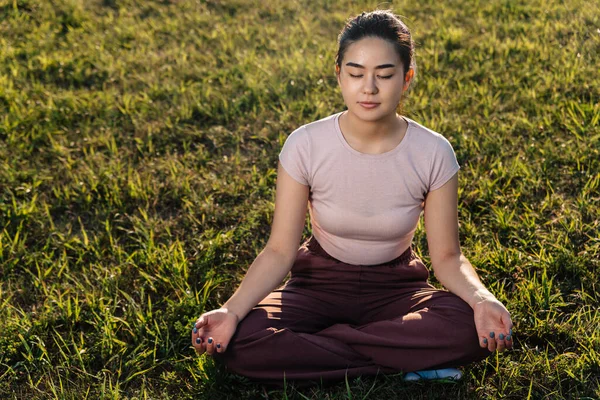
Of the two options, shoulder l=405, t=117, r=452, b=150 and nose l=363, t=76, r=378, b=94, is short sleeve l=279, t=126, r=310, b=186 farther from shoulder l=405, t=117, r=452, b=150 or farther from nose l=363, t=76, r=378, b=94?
shoulder l=405, t=117, r=452, b=150

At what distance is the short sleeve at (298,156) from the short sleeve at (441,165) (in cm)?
50

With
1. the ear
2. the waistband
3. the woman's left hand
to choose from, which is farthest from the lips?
the woman's left hand

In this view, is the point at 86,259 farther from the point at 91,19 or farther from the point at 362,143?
the point at 91,19

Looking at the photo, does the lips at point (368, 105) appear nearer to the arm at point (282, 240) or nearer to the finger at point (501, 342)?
the arm at point (282, 240)

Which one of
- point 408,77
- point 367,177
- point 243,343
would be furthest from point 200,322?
point 408,77

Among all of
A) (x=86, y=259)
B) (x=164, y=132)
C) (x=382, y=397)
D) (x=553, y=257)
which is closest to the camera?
(x=382, y=397)

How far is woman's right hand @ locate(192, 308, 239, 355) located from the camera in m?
2.61

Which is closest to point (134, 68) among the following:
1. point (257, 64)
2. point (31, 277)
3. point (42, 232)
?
point (257, 64)

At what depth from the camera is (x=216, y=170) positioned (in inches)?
173

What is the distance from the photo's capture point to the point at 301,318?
2832 millimetres

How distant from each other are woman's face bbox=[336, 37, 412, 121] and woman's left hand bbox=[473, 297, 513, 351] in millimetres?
815

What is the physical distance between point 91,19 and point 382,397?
505 cm

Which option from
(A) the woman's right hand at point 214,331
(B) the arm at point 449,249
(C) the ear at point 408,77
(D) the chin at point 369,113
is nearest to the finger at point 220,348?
(A) the woman's right hand at point 214,331

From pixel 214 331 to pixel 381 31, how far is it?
129 cm
